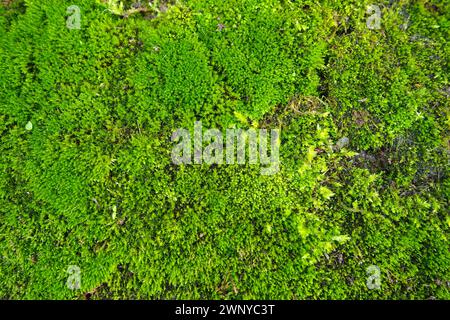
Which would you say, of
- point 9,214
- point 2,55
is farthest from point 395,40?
point 9,214

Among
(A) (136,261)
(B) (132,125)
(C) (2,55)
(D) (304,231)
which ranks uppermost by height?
(C) (2,55)

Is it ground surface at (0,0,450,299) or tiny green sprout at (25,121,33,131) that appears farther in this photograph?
tiny green sprout at (25,121,33,131)

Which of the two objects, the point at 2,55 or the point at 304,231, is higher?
the point at 2,55

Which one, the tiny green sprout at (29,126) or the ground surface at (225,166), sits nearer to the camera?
the ground surface at (225,166)

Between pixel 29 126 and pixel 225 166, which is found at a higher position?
pixel 29 126
